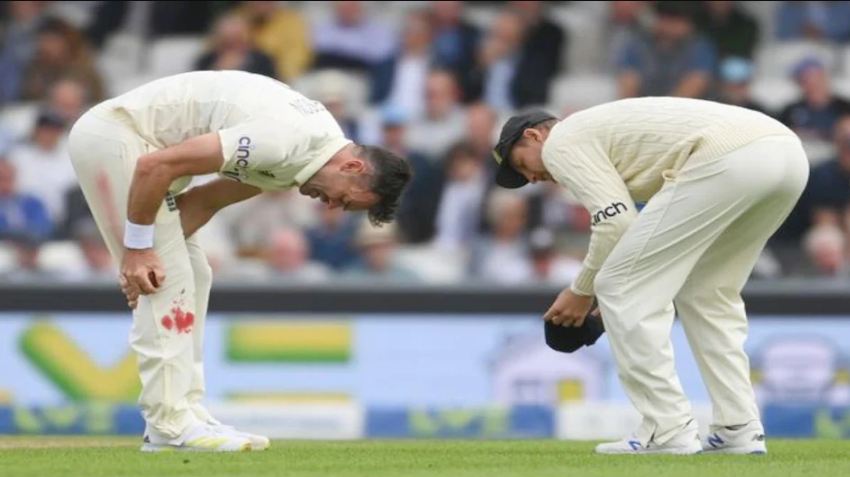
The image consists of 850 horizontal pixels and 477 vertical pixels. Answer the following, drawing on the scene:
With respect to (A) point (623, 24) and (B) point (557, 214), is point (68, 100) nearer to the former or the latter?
(B) point (557, 214)

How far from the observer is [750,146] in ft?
22.6

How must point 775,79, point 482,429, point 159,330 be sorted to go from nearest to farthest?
point 159,330, point 482,429, point 775,79

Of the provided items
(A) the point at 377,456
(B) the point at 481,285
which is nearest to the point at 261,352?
(B) the point at 481,285

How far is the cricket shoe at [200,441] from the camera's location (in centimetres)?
716

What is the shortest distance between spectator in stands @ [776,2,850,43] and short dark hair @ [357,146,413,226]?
7387 millimetres

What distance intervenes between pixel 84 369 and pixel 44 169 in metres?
1.81

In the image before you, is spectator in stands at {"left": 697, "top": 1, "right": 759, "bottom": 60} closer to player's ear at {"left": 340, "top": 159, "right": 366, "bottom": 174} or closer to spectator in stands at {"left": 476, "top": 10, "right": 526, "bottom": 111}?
spectator in stands at {"left": 476, "top": 10, "right": 526, "bottom": 111}

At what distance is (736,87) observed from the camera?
1268cm

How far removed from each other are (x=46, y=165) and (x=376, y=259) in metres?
2.47

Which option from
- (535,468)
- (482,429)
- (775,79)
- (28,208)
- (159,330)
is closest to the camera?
(535,468)

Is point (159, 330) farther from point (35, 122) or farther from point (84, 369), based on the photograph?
point (35, 122)

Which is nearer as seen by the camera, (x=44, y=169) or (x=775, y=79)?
(x=44, y=169)

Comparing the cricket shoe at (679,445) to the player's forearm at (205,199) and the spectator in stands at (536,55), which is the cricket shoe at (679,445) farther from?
the spectator in stands at (536,55)

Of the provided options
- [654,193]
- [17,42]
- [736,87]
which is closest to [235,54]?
[17,42]
